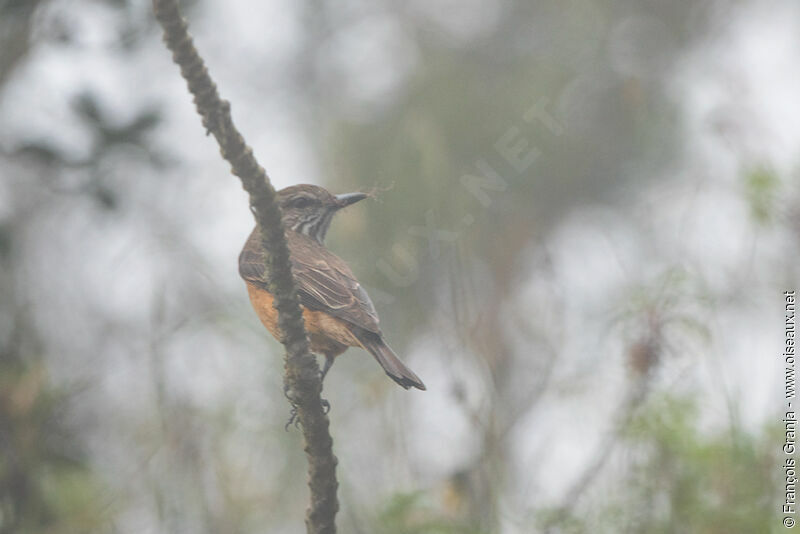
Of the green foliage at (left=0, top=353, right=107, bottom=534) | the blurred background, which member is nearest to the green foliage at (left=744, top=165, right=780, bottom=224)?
the blurred background

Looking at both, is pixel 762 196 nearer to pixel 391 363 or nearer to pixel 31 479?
pixel 391 363

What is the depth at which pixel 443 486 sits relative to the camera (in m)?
4.46

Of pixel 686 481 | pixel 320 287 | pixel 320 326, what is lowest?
pixel 686 481

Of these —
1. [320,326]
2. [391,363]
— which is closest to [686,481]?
[391,363]

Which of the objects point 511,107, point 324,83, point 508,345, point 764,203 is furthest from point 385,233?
point 324,83

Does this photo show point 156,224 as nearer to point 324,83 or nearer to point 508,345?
point 508,345

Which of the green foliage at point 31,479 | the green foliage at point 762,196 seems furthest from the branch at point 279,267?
the green foliage at point 762,196

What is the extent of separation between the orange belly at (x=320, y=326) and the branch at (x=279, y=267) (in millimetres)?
924

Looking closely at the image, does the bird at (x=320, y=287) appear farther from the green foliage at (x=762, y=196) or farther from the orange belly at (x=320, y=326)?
the green foliage at (x=762, y=196)

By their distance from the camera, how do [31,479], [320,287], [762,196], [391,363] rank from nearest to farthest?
[391,363]
[762,196]
[31,479]
[320,287]

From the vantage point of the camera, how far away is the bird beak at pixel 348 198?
424cm

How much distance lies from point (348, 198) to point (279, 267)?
143 centimetres

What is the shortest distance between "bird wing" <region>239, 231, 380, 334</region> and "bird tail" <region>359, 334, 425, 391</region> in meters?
0.06

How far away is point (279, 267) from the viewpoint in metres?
3.02
